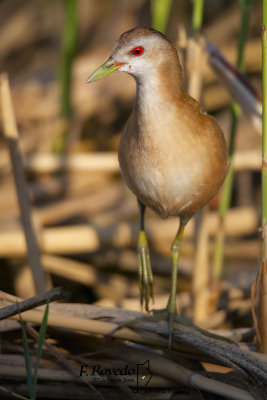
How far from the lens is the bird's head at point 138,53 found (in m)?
1.70

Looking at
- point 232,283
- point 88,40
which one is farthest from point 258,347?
point 88,40

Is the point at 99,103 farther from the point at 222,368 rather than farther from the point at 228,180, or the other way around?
the point at 222,368

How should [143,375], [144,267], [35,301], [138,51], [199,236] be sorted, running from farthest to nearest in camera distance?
1. [199,236]
2. [144,267]
3. [143,375]
4. [138,51]
5. [35,301]

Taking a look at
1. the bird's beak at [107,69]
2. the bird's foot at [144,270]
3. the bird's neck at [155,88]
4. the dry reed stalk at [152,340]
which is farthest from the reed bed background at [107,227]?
the bird's beak at [107,69]

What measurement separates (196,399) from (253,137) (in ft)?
6.27

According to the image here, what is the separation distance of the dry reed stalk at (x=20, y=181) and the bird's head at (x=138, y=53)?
68cm

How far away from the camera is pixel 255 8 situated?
382 centimetres

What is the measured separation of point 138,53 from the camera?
1.70 metres

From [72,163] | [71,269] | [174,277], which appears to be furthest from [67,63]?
[174,277]

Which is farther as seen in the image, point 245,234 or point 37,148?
point 37,148

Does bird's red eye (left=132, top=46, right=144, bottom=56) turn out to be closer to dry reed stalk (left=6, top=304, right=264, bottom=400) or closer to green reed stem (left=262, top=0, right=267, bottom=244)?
green reed stem (left=262, top=0, right=267, bottom=244)

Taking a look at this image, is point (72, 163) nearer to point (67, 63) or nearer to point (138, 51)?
point (67, 63)

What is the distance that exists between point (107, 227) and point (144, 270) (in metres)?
0.90

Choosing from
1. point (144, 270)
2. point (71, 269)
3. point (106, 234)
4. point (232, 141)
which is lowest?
point (71, 269)
